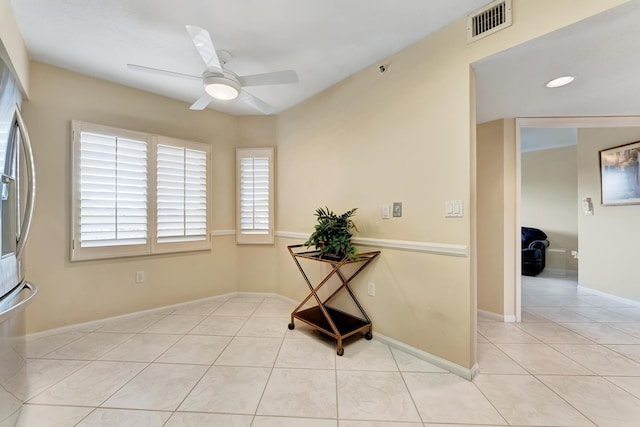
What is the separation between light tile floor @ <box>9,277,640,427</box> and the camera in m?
1.42

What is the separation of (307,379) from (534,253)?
5.13m

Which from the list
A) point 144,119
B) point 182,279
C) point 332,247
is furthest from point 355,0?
point 182,279

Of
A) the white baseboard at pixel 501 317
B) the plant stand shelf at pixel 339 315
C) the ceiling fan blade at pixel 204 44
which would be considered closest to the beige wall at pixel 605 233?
the white baseboard at pixel 501 317

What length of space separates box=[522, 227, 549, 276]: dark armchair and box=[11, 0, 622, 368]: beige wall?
13.8 feet

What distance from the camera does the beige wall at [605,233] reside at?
327 centimetres

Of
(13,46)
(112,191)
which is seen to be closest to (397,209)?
(112,191)

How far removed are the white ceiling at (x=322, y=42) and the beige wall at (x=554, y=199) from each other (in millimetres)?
2992

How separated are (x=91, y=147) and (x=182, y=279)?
1.67m

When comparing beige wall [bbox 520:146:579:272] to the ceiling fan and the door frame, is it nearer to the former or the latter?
the door frame

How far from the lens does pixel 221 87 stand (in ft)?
6.38

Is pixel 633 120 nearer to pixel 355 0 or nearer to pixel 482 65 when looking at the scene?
pixel 482 65

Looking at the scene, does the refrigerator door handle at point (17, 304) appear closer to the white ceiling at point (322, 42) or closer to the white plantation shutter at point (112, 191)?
the white plantation shutter at point (112, 191)

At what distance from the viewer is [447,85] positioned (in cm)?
184

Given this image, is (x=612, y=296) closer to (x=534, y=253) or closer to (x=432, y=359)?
(x=534, y=253)
